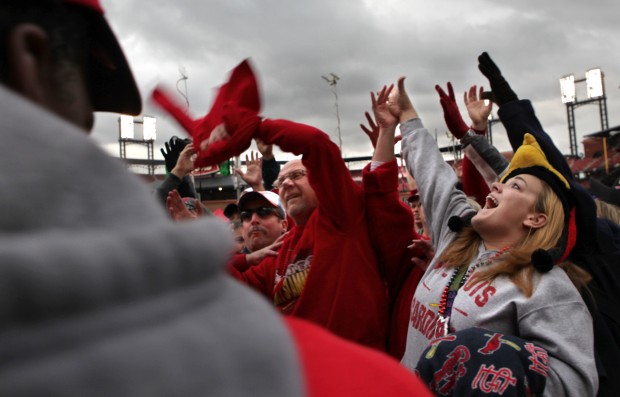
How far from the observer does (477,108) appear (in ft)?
13.1

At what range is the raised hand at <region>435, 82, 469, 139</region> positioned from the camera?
3.62 m

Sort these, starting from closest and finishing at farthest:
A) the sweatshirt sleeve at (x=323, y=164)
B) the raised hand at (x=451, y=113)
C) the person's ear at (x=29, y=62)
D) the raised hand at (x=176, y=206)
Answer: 1. the person's ear at (x=29, y=62)
2. the sweatshirt sleeve at (x=323, y=164)
3. the raised hand at (x=451, y=113)
4. the raised hand at (x=176, y=206)

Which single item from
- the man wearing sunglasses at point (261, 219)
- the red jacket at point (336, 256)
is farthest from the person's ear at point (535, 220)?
the man wearing sunglasses at point (261, 219)

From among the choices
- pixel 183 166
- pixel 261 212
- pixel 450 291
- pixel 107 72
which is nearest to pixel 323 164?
pixel 450 291

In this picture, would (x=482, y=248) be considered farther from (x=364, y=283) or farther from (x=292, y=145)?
(x=292, y=145)

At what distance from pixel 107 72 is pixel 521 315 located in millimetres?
1903

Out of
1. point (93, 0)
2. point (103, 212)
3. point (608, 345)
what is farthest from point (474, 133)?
point (103, 212)

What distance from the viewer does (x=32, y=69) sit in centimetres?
51

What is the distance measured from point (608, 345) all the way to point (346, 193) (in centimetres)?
136

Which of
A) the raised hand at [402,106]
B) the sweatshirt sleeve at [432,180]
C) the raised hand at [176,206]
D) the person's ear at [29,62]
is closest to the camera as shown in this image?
the person's ear at [29,62]

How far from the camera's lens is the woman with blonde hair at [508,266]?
2.07m

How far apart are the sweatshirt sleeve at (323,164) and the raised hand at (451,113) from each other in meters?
1.08

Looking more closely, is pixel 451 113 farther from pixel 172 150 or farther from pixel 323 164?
pixel 172 150

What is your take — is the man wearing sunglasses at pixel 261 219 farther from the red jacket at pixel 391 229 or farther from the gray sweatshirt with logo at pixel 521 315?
the gray sweatshirt with logo at pixel 521 315
